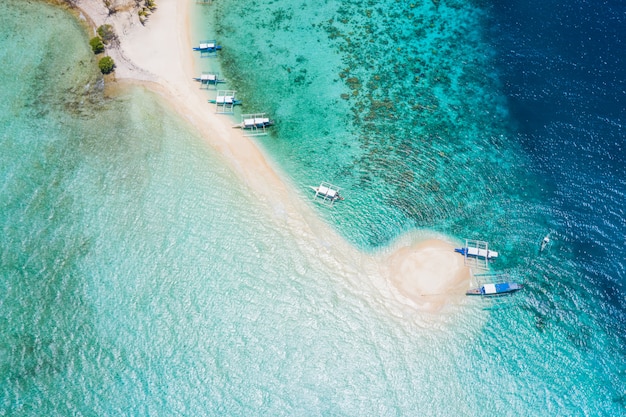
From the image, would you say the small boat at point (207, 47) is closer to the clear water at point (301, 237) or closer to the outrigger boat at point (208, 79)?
the clear water at point (301, 237)

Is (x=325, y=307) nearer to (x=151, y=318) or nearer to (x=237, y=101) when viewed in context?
(x=151, y=318)

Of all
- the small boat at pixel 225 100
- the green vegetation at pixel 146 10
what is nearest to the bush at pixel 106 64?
the green vegetation at pixel 146 10

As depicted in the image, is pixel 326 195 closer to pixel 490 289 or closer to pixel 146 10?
pixel 490 289

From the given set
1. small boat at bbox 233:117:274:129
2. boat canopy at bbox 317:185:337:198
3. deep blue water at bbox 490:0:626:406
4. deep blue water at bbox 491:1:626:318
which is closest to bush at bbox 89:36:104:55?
small boat at bbox 233:117:274:129

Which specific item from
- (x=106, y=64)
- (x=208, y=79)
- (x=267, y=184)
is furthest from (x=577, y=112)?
(x=106, y=64)

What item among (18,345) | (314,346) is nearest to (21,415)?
(18,345)

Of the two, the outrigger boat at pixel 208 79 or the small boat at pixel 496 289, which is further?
the outrigger boat at pixel 208 79
